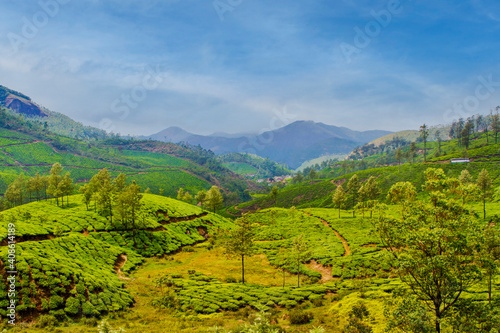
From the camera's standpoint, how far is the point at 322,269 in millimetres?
48312

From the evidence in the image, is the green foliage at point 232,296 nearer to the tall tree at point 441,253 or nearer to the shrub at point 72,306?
the shrub at point 72,306

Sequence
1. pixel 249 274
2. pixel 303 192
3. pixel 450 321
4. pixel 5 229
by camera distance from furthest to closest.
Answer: pixel 303 192
pixel 249 274
pixel 5 229
pixel 450 321

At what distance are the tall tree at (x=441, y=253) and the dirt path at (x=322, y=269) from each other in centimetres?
2814

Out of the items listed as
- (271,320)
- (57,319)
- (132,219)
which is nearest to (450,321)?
(271,320)

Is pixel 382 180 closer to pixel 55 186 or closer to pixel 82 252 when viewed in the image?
pixel 82 252

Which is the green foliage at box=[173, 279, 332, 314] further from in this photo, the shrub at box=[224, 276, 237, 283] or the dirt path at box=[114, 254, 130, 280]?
→ the dirt path at box=[114, 254, 130, 280]

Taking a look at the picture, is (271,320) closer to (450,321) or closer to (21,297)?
(450,321)

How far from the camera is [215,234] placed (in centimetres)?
8069

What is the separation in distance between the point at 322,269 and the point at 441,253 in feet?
116

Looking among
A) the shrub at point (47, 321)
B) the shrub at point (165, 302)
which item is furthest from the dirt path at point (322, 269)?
the shrub at point (47, 321)

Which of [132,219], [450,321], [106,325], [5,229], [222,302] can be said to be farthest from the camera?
[132,219]

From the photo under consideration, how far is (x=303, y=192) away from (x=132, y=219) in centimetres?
14608

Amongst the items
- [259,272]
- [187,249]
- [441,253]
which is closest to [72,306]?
[259,272]

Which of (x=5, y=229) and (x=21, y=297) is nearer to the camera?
(x=21, y=297)
